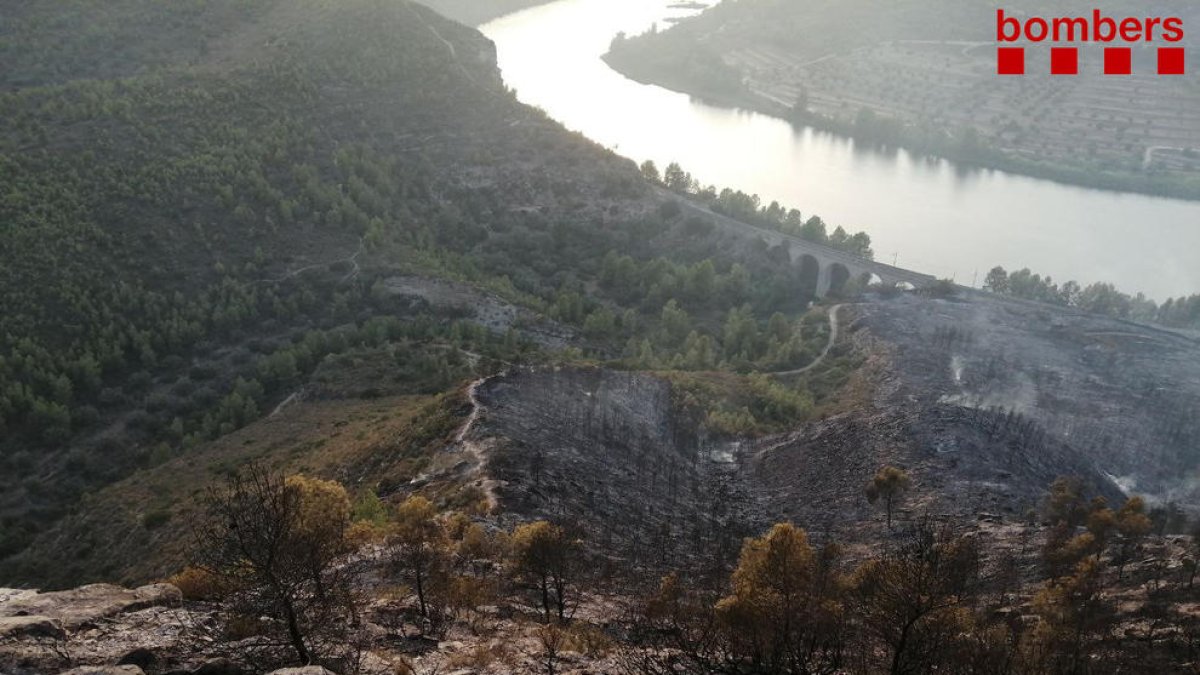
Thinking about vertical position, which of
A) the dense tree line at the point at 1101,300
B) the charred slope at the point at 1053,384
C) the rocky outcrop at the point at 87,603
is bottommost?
the dense tree line at the point at 1101,300

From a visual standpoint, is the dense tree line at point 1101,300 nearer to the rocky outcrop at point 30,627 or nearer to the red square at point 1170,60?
the rocky outcrop at point 30,627

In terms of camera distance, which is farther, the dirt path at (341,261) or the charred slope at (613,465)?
the dirt path at (341,261)

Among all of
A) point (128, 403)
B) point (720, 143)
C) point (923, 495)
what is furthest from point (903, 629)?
point (720, 143)

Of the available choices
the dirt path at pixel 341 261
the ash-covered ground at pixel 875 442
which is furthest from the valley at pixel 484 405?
the dirt path at pixel 341 261

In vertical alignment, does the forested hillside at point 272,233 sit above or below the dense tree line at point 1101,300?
above

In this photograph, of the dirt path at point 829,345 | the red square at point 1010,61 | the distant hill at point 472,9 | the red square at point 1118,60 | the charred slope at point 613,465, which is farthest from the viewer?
the distant hill at point 472,9

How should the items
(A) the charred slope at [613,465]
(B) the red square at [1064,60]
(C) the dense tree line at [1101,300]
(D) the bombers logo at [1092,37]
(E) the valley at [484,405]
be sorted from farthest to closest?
1. (B) the red square at [1064,60]
2. (D) the bombers logo at [1092,37]
3. (C) the dense tree line at [1101,300]
4. (A) the charred slope at [613,465]
5. (E) the valley at [484,405]

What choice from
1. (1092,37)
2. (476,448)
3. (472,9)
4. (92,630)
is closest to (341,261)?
(476,448)
